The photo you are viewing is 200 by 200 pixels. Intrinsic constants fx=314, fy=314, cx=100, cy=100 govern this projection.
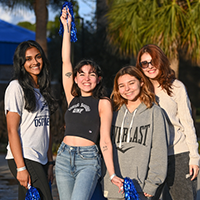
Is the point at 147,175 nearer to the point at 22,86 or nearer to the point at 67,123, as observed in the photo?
the point at 67,123

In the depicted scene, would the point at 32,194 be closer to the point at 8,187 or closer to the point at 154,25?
the point at 8,187

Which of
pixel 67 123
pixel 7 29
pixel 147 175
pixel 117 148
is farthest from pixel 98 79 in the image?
pixel 7 29

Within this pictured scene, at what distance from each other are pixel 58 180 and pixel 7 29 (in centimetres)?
2179

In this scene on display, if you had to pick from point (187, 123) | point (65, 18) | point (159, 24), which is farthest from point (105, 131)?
point (159, 24)

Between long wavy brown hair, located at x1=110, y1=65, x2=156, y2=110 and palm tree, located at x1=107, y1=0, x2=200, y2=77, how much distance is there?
6371mm

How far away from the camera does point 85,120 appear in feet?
9.39

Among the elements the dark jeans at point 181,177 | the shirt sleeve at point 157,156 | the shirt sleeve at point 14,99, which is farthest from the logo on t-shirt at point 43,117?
the dark jeans at point 181,177

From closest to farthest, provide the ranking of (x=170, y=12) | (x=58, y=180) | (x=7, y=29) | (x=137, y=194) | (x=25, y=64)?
Answer: (x=137, y=194)
(x=58, y=180)
(x=25, y=64)
(x=170, y=12)
(x=7, y=29)

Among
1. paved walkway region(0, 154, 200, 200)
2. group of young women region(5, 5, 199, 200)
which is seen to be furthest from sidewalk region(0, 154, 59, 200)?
group of young women region(5, 5, 199, 200)

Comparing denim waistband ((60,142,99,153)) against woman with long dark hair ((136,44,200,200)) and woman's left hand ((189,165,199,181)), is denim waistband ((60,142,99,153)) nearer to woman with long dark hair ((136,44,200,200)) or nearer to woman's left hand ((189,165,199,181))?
woman with long dark hair ((136,44,200,200))

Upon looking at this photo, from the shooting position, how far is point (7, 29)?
22.8m

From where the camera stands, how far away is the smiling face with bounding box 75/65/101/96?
301 cm

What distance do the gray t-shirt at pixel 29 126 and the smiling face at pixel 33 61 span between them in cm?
22

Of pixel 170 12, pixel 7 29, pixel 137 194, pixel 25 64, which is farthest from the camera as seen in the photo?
pixel 7 29
